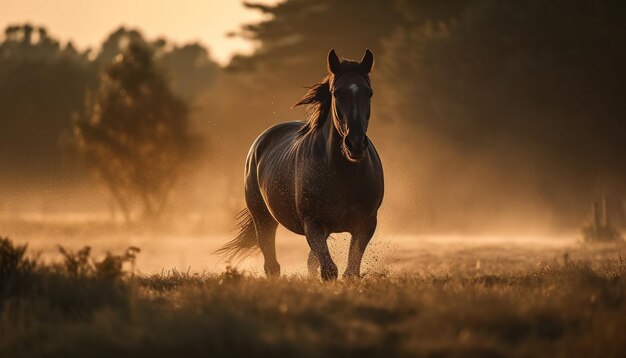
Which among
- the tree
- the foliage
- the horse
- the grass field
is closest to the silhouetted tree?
the foliage

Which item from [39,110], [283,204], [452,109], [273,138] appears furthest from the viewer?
[39,110]

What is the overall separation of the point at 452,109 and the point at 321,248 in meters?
25.3

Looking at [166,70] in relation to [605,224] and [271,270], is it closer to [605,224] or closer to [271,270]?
[605,224]

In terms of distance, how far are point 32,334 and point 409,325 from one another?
2.65 m

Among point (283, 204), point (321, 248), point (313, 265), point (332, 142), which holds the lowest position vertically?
point (313, 265)

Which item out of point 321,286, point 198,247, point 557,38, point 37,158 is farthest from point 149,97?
point 321,286

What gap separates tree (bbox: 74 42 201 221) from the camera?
44.2 metres

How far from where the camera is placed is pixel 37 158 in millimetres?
67438

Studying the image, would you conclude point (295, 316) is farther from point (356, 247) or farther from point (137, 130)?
point (137, 130)

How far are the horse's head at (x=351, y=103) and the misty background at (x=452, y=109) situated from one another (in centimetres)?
2045

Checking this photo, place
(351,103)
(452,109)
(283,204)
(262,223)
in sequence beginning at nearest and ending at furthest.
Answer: (351,103) → (283,204) → (262,223) → (452,109)

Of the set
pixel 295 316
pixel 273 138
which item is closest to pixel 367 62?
pixel 273 138

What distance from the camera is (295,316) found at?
7.75 metres

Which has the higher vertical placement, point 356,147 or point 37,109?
point 37,109
